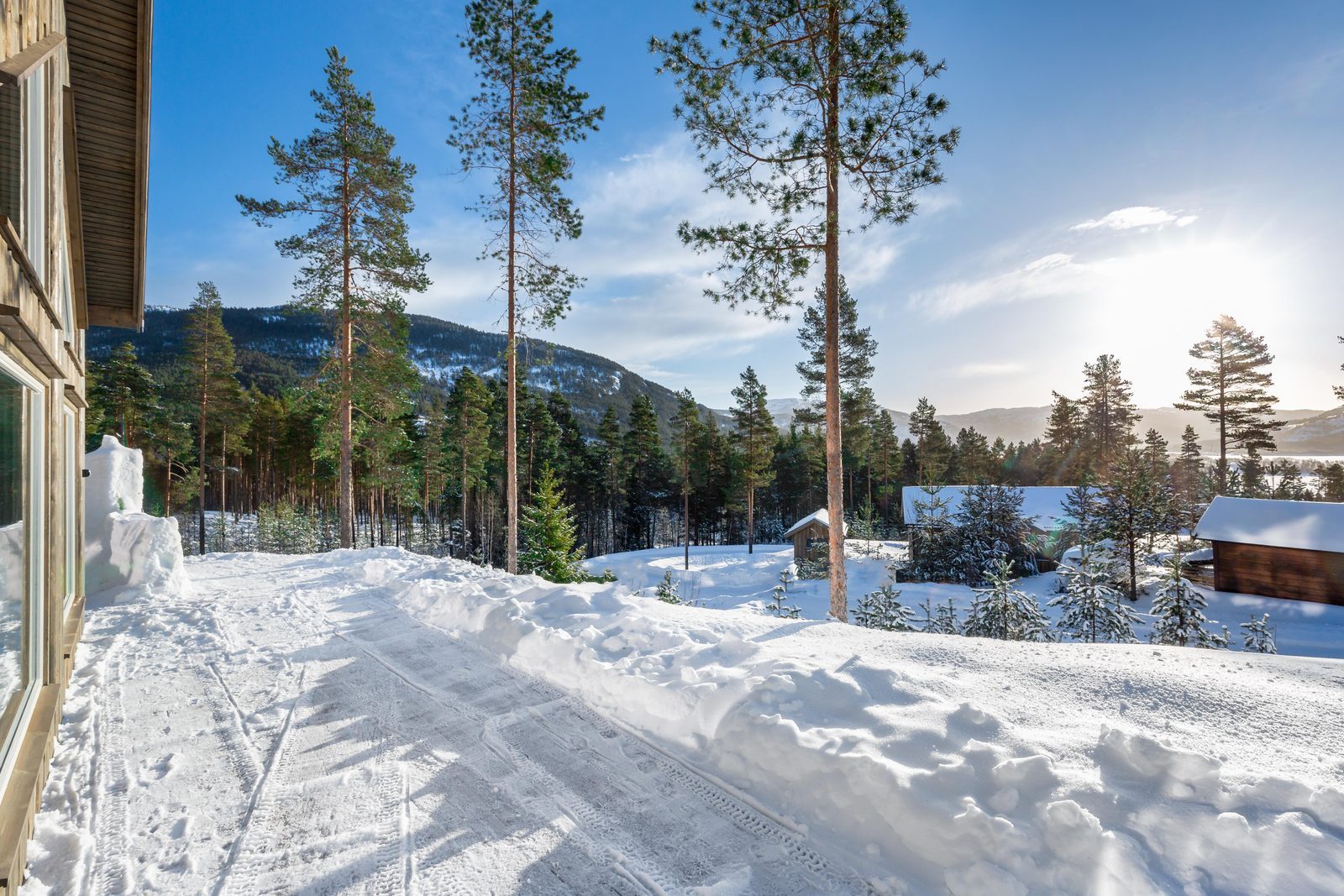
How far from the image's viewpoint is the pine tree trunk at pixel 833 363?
7988 mm

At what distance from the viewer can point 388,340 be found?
1375cm

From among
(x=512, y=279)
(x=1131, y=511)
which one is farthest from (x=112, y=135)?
(x=1131, y=511)

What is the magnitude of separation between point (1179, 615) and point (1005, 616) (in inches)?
129

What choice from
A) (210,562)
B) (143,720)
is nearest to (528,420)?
(210,562)

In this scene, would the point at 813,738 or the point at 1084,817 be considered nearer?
the point at 1084,817

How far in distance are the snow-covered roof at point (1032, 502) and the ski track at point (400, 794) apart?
838 inches

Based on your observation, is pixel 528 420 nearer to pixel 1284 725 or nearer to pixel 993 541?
pixel 993 541

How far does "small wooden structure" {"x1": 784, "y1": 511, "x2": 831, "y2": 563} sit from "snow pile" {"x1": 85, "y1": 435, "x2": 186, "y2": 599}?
2263 centimetres

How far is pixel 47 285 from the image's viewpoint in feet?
12.7

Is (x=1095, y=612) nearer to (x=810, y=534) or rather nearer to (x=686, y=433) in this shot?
(x=810, y=534)

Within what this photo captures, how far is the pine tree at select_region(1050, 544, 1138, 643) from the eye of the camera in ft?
32.3

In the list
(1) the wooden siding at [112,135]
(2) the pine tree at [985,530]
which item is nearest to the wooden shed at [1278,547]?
(2) the pine tree at [985,530]

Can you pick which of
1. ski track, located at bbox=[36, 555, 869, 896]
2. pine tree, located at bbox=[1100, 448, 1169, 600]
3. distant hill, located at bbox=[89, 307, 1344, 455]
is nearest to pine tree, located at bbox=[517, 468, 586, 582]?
ski track, located at bbox=[36, 555, 869, 896]

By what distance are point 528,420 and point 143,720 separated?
26390 millimetres
